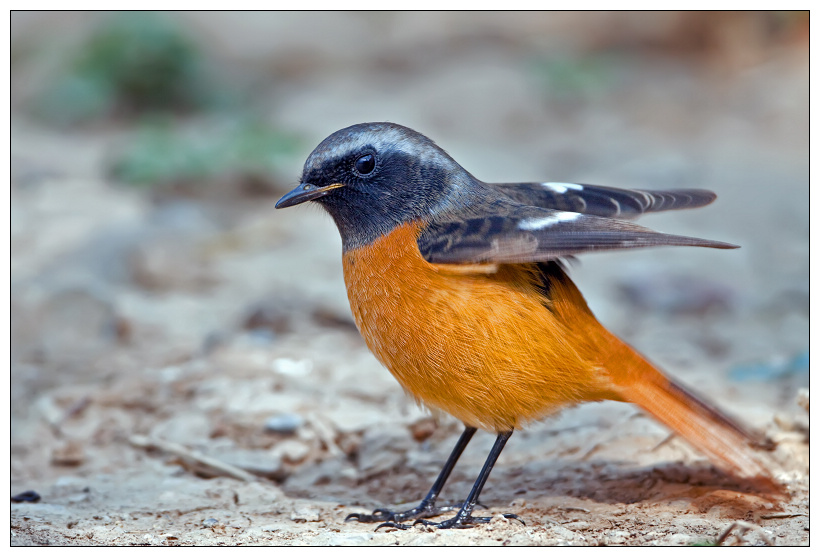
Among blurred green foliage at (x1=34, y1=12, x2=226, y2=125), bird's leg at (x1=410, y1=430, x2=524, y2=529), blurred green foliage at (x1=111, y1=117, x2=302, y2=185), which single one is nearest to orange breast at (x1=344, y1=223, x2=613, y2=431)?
bird's leg at (x1=410, y1=430, x2=524, y2=529)

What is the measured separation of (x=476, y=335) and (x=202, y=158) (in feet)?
18.7

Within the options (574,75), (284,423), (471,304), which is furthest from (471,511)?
(574,75)

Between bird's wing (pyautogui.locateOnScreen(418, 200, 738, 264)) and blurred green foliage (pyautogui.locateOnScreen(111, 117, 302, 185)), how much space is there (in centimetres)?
499

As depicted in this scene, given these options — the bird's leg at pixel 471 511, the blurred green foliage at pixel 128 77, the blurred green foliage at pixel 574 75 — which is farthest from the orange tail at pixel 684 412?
the blurred green foliage at pixel 128 77

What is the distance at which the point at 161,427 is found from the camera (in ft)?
17.9

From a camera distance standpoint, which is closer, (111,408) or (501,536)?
(501,536)

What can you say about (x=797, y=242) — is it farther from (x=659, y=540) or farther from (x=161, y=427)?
(x=161, y=427)

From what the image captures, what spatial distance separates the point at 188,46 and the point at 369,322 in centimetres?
782

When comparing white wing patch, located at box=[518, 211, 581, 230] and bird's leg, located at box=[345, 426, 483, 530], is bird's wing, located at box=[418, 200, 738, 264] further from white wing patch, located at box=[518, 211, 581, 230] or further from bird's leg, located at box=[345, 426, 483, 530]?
bird's leg, located at box=[345, 426, 483, 530]

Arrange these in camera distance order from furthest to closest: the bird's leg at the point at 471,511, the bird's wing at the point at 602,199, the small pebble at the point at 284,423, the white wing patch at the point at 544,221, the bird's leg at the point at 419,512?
the small pebble at the point at 284,423 < the bird's wing at the point at 602,199 < the bird's leg at the point at 419,512 < the bird's leg at the point at 471,511 < the white wing patch at the point at 544,221

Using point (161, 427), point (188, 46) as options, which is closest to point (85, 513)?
point (161, 427)

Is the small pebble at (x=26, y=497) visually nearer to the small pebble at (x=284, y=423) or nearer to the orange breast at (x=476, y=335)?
the small pebble at (x=284, y=423)

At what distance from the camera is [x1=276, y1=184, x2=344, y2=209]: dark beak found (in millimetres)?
4316

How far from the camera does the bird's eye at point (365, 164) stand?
439 cm
